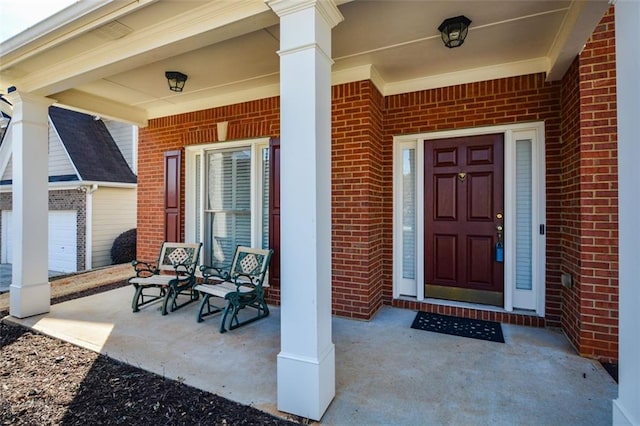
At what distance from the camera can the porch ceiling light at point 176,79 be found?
360 cm

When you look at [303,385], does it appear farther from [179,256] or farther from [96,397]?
[179,256]

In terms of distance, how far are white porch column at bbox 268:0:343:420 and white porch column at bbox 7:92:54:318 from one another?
3488 millimetres

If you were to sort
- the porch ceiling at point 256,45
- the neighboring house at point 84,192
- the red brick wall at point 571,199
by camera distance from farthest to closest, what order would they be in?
the neighboring house at point 84,192 < the red brick wall at point 571,199 < the porch ceiling at point 256,45

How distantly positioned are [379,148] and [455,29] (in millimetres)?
1489

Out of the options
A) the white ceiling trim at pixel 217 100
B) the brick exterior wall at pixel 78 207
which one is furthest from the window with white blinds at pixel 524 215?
the brick exterior wall at pixel 78 207

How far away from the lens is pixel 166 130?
16.2 feet

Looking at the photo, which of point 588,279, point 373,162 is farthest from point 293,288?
point 588,279

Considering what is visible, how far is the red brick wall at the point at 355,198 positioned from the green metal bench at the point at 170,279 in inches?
75.5

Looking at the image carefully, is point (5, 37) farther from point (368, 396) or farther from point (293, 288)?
point (368, 396)

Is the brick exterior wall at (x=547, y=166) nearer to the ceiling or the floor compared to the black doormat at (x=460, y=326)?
nearer to the ceiling

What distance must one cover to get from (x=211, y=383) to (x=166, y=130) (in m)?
3.96

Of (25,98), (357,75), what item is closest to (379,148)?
(357,75)

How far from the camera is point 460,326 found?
332 cm

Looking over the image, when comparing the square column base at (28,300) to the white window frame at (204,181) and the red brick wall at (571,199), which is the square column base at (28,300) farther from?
the red brick wall at (571,199)
